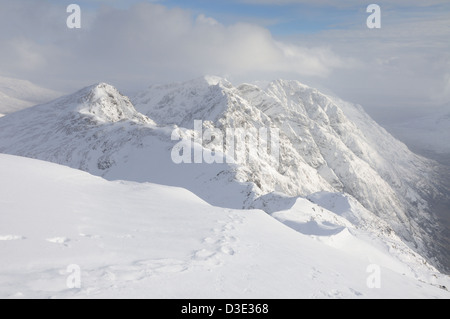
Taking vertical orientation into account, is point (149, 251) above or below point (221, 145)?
below

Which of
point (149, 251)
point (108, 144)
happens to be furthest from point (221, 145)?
point (149, 251)

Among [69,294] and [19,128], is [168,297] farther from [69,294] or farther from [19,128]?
[19,128]

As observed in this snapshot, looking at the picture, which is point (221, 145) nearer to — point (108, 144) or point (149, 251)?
point (108, 144)

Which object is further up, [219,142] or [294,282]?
[219,142]

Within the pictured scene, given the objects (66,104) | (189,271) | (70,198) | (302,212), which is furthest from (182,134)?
(189,271)

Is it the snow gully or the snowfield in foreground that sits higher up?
the snow gully

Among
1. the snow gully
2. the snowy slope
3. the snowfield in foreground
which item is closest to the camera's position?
the snowfield in foreground

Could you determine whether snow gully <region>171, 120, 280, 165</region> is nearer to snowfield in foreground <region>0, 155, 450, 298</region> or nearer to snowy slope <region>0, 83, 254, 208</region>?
snowy slope <region>0, 83, 254, 208</region>

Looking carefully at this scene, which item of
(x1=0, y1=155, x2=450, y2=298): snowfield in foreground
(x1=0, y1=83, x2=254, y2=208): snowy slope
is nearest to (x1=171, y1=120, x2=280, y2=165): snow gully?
(x1=0, y1=83, x2=254, y2=208): snowy slope
